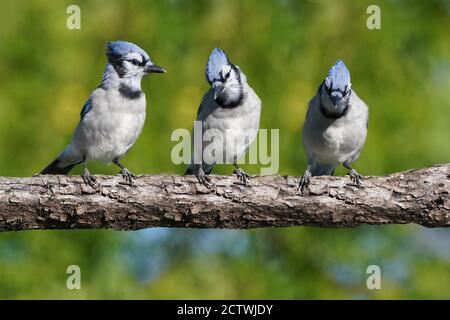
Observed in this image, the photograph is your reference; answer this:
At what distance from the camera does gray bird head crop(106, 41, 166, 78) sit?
6195mm

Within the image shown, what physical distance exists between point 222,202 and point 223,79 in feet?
2.56

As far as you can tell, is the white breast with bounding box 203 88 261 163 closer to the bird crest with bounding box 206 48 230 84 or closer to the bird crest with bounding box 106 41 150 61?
the bird crest with bounding box 206 48 230 84

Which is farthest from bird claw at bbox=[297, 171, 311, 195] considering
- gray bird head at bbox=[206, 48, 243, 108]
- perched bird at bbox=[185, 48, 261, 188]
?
gray bird head at bbox=[206, 48, 243, 108]

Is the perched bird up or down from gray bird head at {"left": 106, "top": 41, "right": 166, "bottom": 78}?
down

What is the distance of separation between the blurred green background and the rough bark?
327 cm

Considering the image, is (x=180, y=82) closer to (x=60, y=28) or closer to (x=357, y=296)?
(x=60, y=28)

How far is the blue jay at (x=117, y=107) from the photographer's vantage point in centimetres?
621

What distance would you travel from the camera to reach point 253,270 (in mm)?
9898

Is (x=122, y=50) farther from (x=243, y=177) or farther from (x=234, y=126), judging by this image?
(x=243, y=177)

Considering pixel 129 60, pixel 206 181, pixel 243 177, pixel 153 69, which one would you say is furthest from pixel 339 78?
pixel 129 60

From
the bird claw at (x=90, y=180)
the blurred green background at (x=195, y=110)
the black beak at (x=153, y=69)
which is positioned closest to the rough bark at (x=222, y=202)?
the bird claw at (x=90, y=180)
